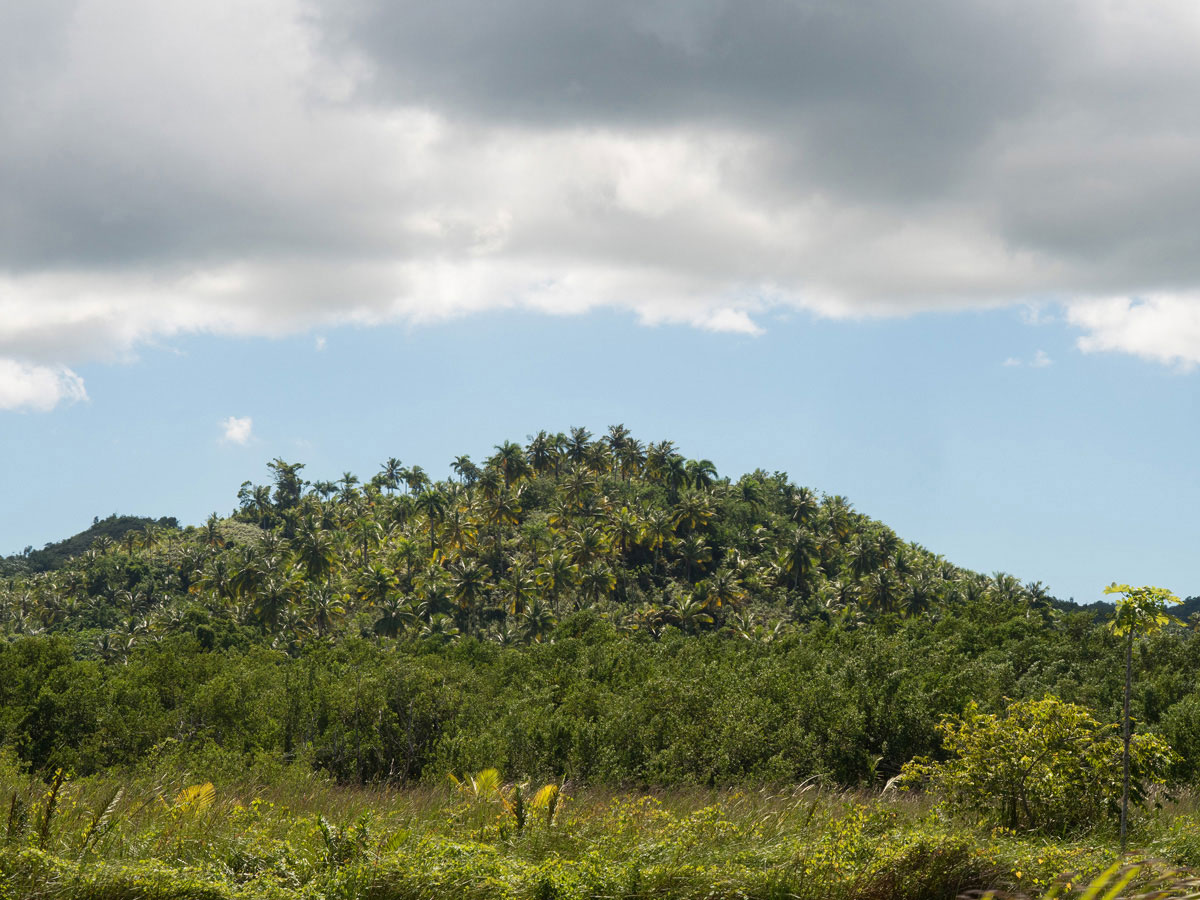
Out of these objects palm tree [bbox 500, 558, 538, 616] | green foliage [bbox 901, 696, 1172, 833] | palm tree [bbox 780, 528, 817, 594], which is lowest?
green foliage [bbox 901, 696, 1172, 833]

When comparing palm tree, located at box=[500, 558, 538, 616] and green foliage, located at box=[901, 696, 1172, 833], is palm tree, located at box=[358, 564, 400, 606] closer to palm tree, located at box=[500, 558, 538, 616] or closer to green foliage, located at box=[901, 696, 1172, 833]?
palm tree, located at box=[500, 558, 538, 616]

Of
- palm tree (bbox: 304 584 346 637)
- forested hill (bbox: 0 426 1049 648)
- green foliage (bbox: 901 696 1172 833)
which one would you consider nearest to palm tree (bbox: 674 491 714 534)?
forested hill (bbox: 0 426 1049 648)

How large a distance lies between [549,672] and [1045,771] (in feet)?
99.7

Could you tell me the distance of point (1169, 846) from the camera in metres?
11.5

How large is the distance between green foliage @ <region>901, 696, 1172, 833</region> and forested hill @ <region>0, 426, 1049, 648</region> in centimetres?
6814

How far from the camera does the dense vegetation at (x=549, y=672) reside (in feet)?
34.1

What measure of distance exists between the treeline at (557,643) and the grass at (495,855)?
12980mm

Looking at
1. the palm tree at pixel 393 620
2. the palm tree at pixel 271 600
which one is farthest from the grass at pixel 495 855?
the palm tree at pixel 271 600

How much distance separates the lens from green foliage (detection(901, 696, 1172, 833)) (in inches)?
492

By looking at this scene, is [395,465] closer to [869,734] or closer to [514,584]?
[514,584]

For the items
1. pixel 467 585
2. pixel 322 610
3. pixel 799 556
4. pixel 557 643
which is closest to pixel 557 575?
pixel 467 585

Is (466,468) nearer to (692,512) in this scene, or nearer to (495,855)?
(692,512)

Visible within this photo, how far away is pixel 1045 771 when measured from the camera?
1240 centimetres

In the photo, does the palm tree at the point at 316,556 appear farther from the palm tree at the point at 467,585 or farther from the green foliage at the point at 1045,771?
the green foliage at the point at 1045,771
